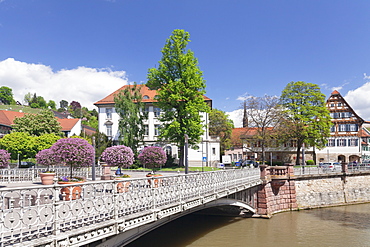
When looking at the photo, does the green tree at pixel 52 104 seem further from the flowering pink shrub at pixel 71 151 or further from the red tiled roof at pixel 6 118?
the flowering pink shrub at pixel 71 151

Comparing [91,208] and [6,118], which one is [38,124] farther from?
[91,208]

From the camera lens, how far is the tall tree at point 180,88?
3183 centimetres

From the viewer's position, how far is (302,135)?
1594 inches

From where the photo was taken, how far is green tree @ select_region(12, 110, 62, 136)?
44.6m

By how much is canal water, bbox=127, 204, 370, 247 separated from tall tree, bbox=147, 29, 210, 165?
1152 cm

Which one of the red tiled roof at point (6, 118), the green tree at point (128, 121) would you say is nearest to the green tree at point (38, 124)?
the red tiled roof at point (6, 118)

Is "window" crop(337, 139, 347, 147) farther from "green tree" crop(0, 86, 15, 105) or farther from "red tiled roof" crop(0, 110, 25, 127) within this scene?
"green tree" crop(0, 86, 15, 105)

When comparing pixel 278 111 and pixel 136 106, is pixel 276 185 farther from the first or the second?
pixel 136 106

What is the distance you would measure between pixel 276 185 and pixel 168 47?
18713 mm

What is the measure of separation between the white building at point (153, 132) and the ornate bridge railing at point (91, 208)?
29883 millimetres

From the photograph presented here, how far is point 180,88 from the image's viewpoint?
31.9 m

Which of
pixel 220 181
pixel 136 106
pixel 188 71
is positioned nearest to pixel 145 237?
pixel 220 181

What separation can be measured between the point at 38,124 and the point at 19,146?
548 inches

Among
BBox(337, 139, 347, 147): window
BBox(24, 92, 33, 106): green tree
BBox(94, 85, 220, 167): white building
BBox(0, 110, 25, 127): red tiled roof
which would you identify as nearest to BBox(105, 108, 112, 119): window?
BBox(94, 85, 220, 167): white building
